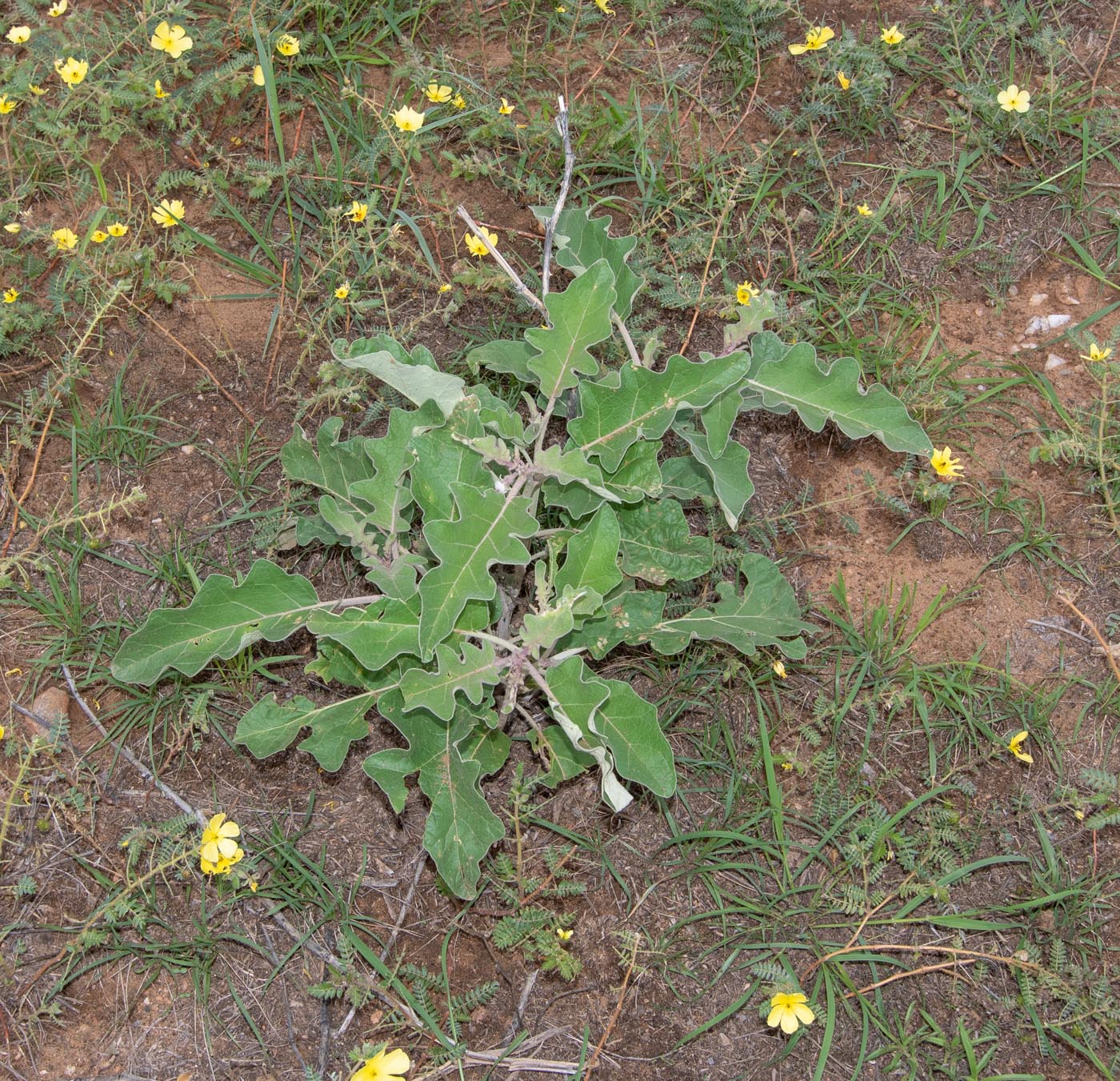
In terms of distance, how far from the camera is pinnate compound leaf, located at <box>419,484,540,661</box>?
214cm

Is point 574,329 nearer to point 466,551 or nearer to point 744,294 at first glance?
point 466,551

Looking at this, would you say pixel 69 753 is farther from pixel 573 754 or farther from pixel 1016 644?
pixel 1016 644

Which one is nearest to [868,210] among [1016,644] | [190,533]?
[1016,644]

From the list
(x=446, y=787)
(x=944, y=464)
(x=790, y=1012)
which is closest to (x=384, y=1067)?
(x=446, y=787)

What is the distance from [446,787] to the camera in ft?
7.71

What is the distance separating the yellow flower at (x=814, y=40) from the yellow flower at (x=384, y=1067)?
11.1 ft

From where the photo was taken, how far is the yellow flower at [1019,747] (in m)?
2.63

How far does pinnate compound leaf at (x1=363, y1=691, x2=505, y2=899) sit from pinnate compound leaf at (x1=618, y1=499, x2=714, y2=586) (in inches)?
23.9

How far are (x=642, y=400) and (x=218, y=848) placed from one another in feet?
4.77

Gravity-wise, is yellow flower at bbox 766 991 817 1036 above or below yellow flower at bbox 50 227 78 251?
below

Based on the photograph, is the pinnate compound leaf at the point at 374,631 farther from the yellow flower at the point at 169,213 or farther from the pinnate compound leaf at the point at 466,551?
the yellow flower at the point at 169,213

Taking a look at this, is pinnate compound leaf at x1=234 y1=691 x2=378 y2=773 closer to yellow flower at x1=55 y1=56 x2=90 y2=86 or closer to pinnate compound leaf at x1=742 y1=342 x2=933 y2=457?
pinnate compound leaf at x1=742 y1=342 x2=933 y2=457

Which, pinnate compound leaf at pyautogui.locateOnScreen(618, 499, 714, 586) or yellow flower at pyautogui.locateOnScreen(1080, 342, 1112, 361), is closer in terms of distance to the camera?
pinnate compound leaf at pyautogui.locateOnScreen(618, 499, 714, 586)

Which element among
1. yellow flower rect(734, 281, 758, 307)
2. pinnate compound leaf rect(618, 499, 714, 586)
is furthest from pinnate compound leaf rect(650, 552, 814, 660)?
yellow flower rect(734, 281, 758, 307)
